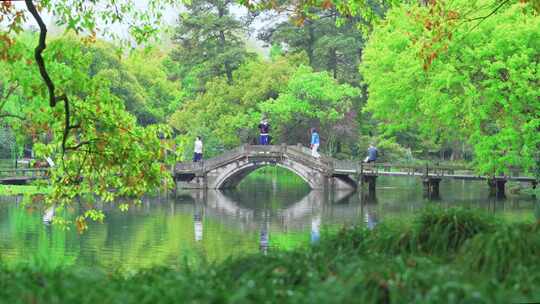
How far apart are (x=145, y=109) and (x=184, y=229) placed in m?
30.5

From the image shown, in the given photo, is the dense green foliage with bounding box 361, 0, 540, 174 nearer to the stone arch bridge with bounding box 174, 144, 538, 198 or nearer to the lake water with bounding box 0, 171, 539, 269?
the lake water with bounding box 0, 171, 539, 269

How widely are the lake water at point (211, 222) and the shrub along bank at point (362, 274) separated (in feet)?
6.10

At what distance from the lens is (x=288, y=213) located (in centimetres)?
3000

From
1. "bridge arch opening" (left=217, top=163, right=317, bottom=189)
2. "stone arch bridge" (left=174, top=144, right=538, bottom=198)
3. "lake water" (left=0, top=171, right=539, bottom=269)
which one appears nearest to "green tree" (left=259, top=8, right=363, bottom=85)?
"bridge arch opening" (left=217, top=163, right=317, bottom=189)

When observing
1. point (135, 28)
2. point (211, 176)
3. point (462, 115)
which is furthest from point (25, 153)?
point (135, 28)

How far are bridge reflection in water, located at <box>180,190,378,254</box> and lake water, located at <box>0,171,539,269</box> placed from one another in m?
0.03

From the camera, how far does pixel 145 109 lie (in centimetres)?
5428

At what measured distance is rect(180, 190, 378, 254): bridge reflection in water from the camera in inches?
992

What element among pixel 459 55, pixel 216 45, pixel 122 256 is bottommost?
pixel 122 256

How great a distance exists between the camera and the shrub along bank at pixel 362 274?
6066 mm

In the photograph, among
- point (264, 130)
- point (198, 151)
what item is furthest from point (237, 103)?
point (264, 130)

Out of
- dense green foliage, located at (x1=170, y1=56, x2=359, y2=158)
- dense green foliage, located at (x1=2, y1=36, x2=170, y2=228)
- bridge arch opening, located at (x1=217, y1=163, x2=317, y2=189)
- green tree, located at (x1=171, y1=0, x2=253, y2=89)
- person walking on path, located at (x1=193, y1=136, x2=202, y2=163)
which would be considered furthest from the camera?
green tree, located at (x1=171, y1=0, x2=253, y2=89)

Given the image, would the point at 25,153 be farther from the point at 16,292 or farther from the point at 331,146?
the point at 16,292

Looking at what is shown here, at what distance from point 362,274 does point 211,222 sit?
20.4 meters
